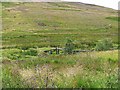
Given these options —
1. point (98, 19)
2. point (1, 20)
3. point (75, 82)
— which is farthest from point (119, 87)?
point (98, 19)

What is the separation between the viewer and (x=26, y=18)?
129625 millimetres

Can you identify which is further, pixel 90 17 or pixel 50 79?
pixel 90 17

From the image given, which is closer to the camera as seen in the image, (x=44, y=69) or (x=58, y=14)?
(x=44, y=69)

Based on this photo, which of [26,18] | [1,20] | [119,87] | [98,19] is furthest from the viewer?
[98,19]

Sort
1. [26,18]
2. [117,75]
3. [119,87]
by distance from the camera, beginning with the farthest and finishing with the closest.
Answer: [26,18] → [117,75] → [119,87]

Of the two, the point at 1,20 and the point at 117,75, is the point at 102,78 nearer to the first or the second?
the point at 117,75

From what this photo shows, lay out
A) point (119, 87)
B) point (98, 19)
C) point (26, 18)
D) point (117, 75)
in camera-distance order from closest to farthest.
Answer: point (119, 87) < point (117, 75) < point (26, 18) < point (98, 19)

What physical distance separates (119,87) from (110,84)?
0.28m

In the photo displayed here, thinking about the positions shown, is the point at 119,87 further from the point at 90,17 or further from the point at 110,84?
the point at 90,17

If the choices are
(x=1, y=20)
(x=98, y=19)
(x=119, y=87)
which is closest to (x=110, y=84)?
(x=119, y=87)

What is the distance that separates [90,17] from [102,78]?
137344 millimetres

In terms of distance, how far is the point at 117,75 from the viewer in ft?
36.4

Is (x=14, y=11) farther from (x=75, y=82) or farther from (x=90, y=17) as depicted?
(x=75, y=82)

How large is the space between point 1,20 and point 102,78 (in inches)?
4203
